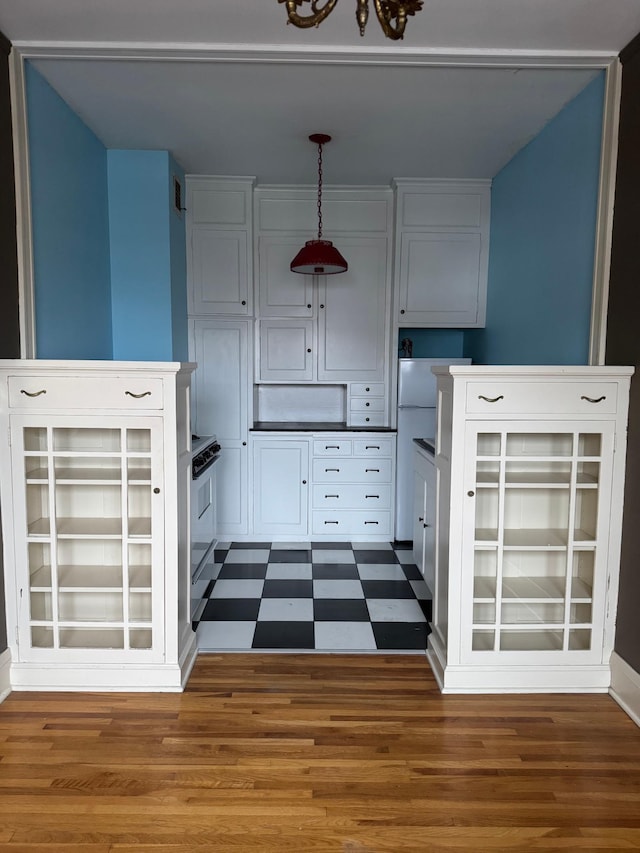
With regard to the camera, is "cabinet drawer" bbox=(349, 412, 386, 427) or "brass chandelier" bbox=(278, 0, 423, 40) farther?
"cabinet drawer" bbox=(349, 412, 386, 427)

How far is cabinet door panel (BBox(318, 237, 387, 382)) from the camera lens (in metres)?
4.21

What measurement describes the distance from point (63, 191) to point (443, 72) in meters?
1.92

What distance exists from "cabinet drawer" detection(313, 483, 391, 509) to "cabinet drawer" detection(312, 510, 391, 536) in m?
0.06

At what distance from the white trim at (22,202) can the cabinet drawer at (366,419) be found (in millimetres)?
2455

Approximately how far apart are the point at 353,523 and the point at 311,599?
45.6 inches

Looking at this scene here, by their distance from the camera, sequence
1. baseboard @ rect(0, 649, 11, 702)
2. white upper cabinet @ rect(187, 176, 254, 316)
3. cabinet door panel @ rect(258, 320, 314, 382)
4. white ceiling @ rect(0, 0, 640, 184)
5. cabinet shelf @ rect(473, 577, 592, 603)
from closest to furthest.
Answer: white ceiling @ rect(0, 0, 640, 184), baseboard @ rect(0, 649, 11, 702), cabinet shelf @ rect(473, 577, 592, 603), white upper cabinet @ rect(187, 176, 254, 316), cabinet door panel @ rect(258, 320, 314, 382)

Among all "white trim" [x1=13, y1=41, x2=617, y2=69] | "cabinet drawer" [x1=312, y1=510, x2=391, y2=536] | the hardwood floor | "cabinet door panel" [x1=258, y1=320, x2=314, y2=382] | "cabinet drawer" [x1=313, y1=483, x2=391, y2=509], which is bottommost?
the hardwood floor

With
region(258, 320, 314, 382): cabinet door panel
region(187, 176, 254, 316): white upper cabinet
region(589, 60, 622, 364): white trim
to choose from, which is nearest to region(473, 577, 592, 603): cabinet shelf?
region(589, 60, 622, 364): white trim

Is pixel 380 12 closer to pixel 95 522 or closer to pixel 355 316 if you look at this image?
pixel 95 522

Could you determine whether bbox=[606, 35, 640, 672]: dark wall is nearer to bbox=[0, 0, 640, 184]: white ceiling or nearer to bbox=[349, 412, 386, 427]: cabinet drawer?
bbox=[0, 0, 640, 184]: white ceiling

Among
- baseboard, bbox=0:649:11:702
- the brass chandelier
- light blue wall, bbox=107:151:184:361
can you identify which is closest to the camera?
the brass chandelier

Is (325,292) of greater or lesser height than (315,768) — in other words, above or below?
above

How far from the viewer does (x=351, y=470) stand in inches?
166

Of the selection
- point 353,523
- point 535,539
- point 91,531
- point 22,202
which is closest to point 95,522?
point 91,531
